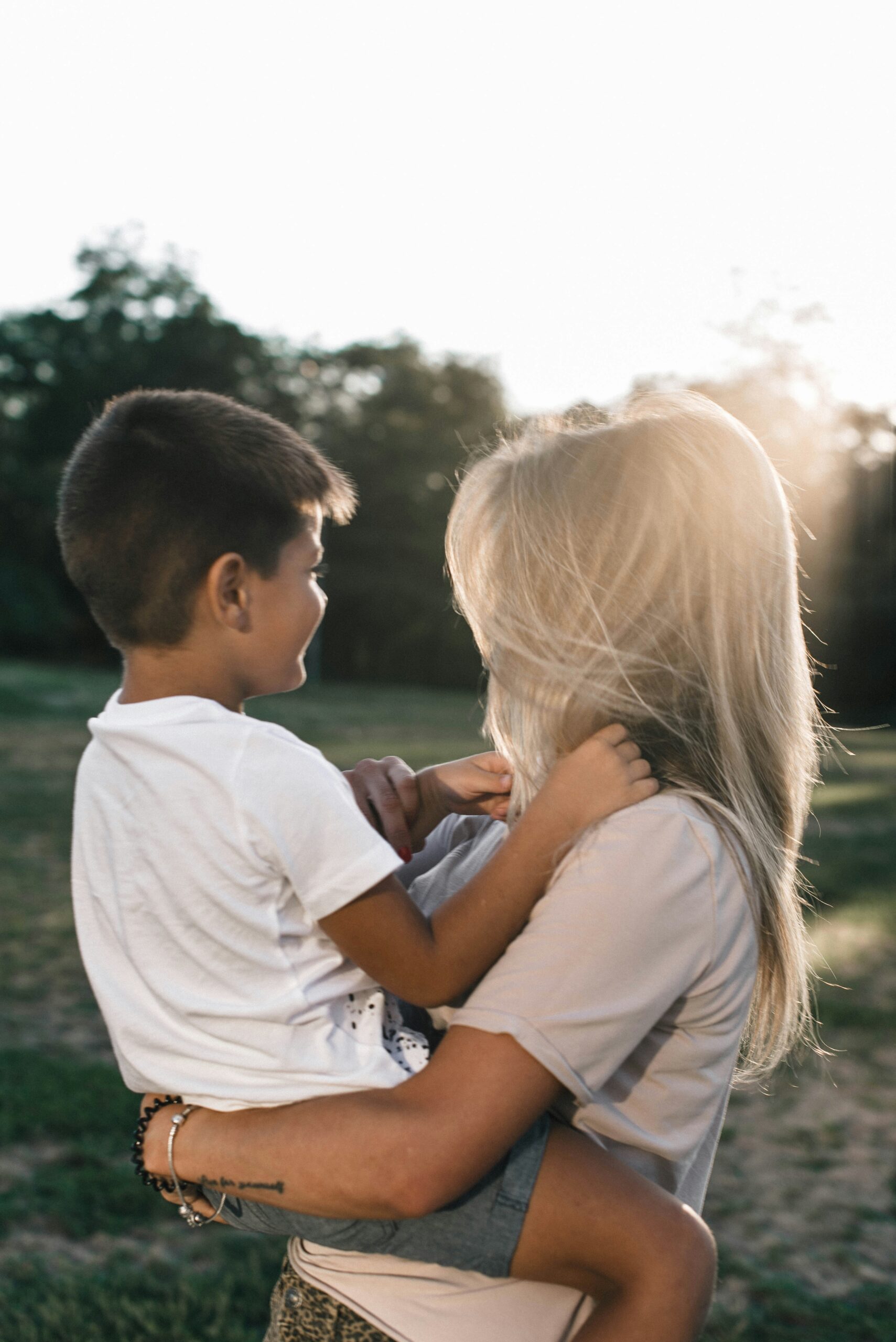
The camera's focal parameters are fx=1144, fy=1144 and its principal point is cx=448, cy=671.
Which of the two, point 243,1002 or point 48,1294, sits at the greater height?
point 243,1002

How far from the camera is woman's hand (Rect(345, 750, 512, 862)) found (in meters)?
1.89

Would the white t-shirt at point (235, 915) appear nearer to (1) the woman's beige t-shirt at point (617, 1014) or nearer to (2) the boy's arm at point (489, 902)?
(2) the boy's arm at point (489, 902)

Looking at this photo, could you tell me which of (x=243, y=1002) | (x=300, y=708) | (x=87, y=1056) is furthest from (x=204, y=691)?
(x=300, y=708)

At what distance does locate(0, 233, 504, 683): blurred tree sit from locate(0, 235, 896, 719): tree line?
6 centimetres

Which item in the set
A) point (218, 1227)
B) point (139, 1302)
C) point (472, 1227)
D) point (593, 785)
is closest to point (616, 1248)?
point (472, 1227)

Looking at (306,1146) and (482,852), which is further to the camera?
(482,852)

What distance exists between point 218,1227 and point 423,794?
109 inches

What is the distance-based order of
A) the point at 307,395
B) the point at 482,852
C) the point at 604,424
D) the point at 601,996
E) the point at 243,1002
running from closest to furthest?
the point at 601,996 < the point at 243,1002 < the point at 604,424 < the point at 482,852 < the point at 307,395

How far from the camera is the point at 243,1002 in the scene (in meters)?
1.51

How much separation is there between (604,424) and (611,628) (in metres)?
0.33

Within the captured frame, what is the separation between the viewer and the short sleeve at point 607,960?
1335 millimetres

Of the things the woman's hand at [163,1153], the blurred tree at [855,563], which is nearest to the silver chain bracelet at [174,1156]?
the woman's hand at [163,1153]

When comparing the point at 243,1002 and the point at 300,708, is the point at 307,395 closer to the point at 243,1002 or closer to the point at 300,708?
the point at 300,708

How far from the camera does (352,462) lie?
4322 cm
